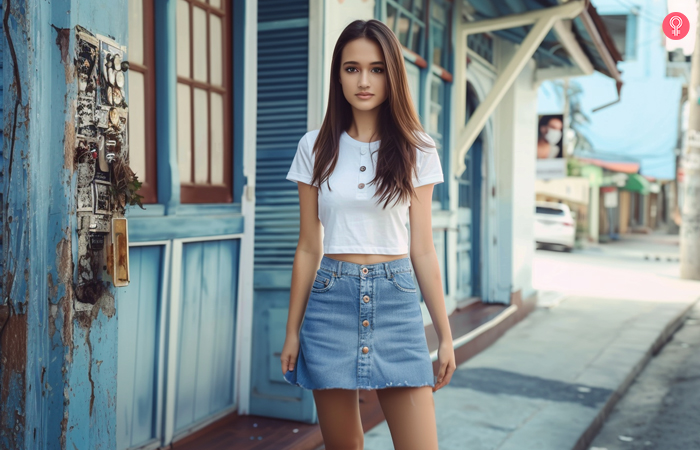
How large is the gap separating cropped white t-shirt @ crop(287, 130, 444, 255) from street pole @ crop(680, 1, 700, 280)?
1212 centimetres

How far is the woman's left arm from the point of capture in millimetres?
2168

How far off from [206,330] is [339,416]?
1.53 meters

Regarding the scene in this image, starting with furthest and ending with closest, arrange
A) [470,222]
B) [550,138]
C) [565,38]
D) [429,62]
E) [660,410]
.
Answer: [550,138] → [470,222] → [565,38] → [429,62] → [660,410]

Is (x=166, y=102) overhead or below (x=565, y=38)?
below

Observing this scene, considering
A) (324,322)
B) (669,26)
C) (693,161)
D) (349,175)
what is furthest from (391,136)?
(693,161)

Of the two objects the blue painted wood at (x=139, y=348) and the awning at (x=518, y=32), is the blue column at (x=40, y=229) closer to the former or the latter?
the blue painted wood at (x=139, y=348)

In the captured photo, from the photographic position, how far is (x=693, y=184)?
41.9ft

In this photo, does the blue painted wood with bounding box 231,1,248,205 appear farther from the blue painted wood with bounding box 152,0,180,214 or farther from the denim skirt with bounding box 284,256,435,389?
the denim skirt with bounding box 284,256,435,389

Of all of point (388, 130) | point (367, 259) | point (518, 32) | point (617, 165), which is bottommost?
point (367, 259)

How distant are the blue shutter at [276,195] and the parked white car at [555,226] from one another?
1718cm

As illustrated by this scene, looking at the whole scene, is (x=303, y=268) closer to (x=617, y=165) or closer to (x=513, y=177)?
(x=513, y=177)

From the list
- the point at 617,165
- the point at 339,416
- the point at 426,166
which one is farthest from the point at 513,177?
the point at 617,165

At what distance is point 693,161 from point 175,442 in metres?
12.1

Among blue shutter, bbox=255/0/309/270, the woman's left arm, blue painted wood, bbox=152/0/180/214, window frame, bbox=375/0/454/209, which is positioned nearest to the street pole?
window frame, bbox=375/0/454/209
